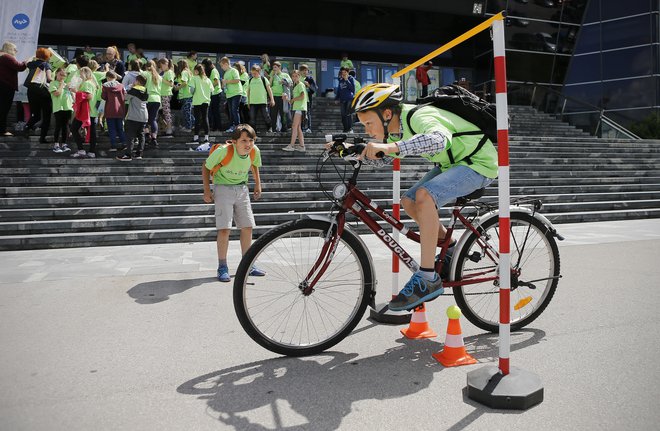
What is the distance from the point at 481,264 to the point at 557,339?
75 centimetres

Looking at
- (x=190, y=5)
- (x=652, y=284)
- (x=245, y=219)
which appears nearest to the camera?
(x=652, y=284)

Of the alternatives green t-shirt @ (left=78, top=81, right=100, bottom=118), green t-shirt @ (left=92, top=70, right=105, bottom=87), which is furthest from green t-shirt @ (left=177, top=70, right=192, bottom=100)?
green t-shirt @ (left=78, top=81, right=100, bottom=118)

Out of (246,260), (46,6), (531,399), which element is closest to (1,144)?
(246,260)

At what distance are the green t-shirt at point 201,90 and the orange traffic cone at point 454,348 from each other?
967 cm

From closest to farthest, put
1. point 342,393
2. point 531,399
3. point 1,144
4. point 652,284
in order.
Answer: point 531,399, point 342,393, point 652,284, point 1,144

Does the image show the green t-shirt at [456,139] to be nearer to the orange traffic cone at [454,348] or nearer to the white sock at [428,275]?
the white sock at [428,275]

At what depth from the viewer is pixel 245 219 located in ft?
20.0

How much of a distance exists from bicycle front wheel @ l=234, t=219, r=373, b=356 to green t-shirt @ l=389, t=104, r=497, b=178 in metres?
0.82

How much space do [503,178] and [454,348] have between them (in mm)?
1231

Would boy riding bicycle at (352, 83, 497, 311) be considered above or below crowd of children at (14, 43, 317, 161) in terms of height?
below

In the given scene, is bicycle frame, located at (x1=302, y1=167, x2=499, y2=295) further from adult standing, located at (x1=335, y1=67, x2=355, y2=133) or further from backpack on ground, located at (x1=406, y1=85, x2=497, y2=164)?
adult standing, located at (x1=335, y1=67, x2=355, y2=133)

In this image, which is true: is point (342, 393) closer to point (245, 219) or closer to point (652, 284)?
point (245, 219)

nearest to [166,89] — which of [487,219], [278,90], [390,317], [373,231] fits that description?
[278,90]

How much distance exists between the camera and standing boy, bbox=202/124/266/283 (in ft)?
19.1
